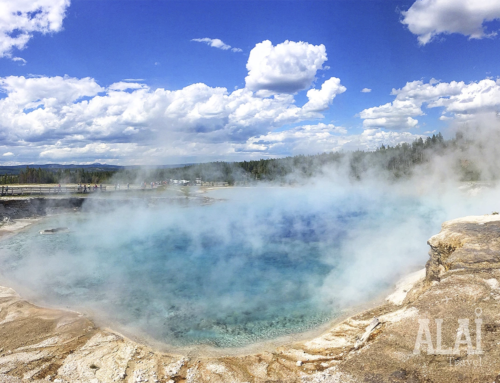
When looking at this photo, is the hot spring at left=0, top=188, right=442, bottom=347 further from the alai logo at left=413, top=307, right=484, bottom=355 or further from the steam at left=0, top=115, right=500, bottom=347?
the alai logo at left=413, top=307, right=484, bottom=355

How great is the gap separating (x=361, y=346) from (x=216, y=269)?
280 inches

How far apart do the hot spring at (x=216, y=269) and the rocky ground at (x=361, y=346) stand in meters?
0.89

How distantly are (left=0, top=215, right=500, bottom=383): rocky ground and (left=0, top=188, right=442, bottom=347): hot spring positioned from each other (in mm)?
889

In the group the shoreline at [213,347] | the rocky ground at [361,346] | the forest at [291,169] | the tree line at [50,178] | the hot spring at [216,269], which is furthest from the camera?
the tree line at [50,178]

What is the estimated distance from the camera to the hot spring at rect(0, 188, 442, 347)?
8.24 m

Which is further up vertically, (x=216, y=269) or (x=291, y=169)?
(x=291, y=169)

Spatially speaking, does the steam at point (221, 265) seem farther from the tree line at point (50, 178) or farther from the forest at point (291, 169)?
the tree line at point (50, 178)

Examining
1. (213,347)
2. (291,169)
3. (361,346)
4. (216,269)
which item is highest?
(291,169)

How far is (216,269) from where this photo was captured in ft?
39.2

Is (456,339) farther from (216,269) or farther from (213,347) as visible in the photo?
(216,269)

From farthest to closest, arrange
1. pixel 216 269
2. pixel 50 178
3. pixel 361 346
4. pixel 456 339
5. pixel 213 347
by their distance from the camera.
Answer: pixel 50 178, pixel 216 269, pixel 213 347, pixel 361 346, pixel 456 339

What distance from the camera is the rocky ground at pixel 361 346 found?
4551 millimetres

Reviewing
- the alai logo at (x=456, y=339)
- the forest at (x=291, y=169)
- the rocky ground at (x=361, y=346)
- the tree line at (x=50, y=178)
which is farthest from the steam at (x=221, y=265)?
the tree line at (x=50, y=178)

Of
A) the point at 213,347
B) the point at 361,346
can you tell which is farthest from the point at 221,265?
the point at 361,346
